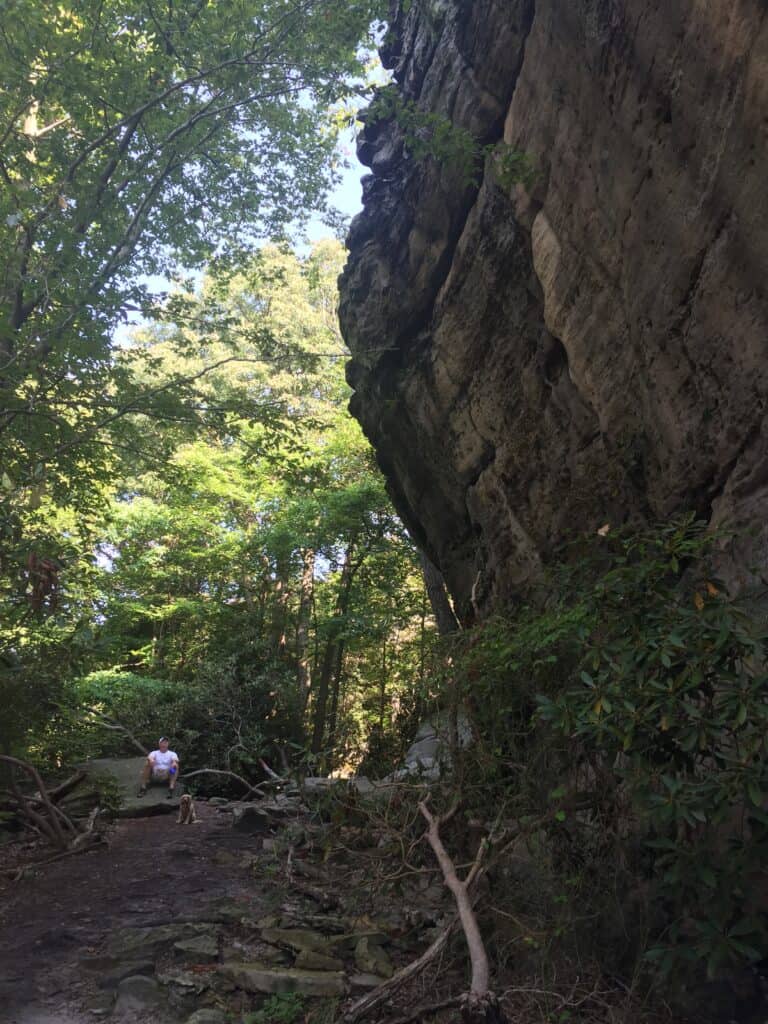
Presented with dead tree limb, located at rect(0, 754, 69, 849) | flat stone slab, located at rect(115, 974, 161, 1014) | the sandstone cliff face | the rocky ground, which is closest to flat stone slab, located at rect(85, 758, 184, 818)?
dead tree limb, located at rect(0, 754, 69, 849)

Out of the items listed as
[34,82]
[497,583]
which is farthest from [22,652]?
[34,82]

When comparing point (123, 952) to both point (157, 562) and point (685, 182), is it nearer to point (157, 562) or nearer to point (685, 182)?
point (685, 182)

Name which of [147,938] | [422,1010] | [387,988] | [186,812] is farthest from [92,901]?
[422,1010]

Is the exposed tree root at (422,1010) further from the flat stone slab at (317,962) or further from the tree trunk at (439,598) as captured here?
the tree trunk at (439,598)

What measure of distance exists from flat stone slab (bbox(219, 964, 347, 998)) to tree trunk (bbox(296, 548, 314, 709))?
13495mm

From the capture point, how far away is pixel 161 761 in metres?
11.5

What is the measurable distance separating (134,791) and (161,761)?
1.96 ft

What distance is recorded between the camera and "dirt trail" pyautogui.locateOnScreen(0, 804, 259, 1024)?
453cm

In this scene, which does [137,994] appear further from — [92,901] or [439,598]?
[439,598]

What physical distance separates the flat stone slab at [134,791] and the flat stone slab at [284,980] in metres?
6.43

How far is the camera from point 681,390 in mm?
5305

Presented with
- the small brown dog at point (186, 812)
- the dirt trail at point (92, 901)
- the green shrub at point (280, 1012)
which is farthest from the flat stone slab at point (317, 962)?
the small brown dog at point (186, 812)

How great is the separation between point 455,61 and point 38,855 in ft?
34.4

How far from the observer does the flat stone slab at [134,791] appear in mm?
10422
